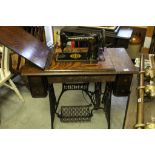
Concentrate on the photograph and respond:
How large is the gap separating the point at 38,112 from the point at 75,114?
19.0 inches

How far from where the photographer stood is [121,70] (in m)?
1.89

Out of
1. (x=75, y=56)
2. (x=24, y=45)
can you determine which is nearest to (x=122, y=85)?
(x=75, y=56)

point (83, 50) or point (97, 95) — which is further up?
point (83, 50)

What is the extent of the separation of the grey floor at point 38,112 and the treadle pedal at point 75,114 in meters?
0.05

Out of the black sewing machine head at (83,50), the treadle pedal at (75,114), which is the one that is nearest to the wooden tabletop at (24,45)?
the black sewing machine head at (83,50)

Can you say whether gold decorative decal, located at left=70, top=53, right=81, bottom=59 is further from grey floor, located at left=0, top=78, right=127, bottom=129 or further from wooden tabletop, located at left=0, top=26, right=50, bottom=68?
grey floor, located at left=0, top=78, right=127, bottom=129

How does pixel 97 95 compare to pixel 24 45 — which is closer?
pixel 24 45

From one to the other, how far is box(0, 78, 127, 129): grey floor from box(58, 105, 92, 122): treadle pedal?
0.18 ft

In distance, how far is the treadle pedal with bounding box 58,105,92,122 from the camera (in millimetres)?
2090

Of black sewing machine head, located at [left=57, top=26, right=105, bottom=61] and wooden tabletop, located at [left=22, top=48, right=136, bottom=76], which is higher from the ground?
black sewing machine head, located at [left=57, top=26, right=105, bottom=61]

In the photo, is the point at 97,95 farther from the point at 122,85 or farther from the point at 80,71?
the point at 80,71

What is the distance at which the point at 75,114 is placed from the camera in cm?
210

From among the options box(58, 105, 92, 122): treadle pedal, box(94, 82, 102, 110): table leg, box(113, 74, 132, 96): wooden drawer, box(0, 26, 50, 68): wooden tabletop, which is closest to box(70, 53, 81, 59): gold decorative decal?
box(0, 26, 50, 68): wooden tabletop
